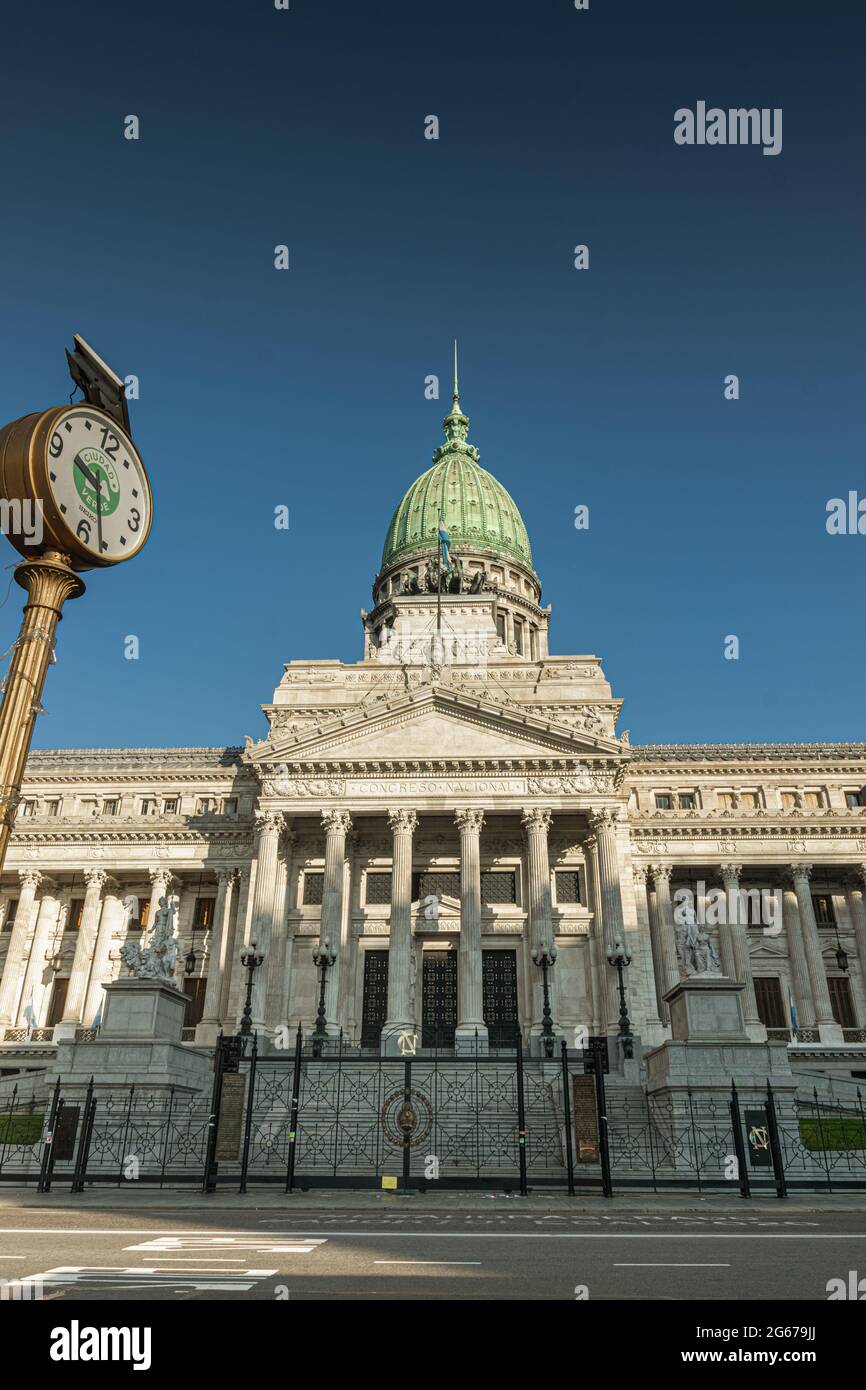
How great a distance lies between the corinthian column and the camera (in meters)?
39.5

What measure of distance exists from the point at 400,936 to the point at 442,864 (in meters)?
6.08

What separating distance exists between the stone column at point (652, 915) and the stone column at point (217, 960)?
2081cm

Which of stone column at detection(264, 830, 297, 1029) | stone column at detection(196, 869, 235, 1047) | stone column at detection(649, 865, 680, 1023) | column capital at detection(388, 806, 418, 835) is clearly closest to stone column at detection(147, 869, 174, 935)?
stone column at detection(196, 869, 235, 1047)

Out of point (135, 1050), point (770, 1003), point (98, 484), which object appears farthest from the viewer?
point (770, 1003)

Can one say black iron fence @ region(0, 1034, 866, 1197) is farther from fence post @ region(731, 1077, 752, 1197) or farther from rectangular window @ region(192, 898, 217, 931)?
rectangular window @ region(192, 898, 217, 931)

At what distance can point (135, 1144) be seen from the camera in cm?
2220

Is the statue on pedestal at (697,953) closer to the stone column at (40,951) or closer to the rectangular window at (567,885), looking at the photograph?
the rectangular window at (567,885)

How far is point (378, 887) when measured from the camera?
45.6 m

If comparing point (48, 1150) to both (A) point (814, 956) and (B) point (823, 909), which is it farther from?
(B) point (823, 909)

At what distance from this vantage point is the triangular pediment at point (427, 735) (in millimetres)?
42000

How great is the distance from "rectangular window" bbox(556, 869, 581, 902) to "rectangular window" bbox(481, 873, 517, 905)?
2151 millimetres

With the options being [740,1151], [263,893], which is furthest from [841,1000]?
[740,1151]

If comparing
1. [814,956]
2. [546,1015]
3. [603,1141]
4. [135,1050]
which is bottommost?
[603,1141]
